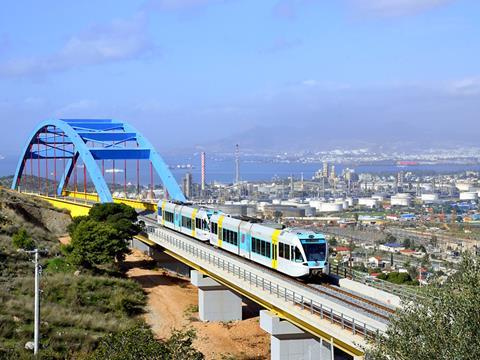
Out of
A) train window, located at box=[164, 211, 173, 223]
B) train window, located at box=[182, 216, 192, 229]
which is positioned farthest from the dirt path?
train window, located at box=[164, 211, 173, 223]

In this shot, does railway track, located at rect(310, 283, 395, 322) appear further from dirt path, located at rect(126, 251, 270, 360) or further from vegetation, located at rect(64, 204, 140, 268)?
vegetation, located at rect(64, 204, 140, 268)

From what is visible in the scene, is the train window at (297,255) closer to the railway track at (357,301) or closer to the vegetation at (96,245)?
the railway track at (357,301)

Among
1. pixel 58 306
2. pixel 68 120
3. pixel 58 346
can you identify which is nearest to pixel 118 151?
pixel 68 120

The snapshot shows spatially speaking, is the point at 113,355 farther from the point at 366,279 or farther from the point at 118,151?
the point at 118,151

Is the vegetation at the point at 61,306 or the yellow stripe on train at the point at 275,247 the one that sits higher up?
the yellow stripe on train at the point at 275,247

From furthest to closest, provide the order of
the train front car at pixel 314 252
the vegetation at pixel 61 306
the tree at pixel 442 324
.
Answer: the vegetation at pixel 61 306, the train front car at pixel 314 252, the tree at pixel 442 324

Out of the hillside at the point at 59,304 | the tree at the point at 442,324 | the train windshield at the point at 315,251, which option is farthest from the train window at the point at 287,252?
the tree at the point at 442,324
